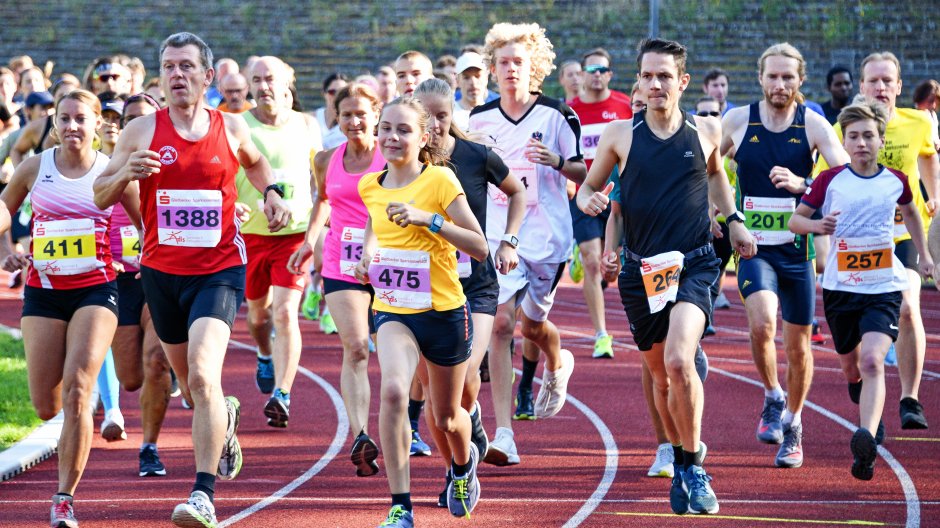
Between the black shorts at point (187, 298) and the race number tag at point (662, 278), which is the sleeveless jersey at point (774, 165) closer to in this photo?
the race number tag at point (662, 278)

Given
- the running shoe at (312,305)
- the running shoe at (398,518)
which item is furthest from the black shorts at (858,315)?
the running shoe at (312,305)

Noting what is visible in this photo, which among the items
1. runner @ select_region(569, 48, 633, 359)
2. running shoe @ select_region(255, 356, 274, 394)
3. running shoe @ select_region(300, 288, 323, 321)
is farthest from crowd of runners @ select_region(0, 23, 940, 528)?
running shoe @ select_region(300, 288, 323, 321)

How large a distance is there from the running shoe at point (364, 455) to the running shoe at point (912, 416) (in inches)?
128

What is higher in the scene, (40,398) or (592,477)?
(40,398)

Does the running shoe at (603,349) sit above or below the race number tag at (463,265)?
below

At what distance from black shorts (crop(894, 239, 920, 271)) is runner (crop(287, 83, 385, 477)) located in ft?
10.4

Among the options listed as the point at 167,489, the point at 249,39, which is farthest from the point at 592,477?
the point at 249,39

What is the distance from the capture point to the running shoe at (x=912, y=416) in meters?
8.50

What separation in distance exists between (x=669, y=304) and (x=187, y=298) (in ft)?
7.03

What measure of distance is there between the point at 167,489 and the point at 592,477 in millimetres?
2125

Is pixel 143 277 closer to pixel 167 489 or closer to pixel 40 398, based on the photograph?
pixel 40 398

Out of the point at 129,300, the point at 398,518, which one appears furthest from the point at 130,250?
the point at 398,518

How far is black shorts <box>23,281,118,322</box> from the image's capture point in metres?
6.64

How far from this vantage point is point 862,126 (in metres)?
7.84
